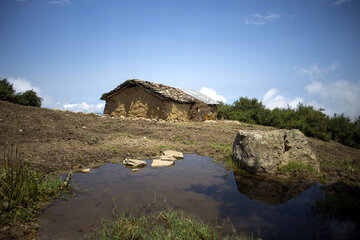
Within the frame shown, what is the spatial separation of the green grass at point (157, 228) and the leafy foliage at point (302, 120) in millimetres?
15455

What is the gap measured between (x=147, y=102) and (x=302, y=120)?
12.5m

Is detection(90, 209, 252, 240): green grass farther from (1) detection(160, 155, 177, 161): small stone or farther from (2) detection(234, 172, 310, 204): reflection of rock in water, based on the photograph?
(1) detection(160, 155, 177, 161): small stone

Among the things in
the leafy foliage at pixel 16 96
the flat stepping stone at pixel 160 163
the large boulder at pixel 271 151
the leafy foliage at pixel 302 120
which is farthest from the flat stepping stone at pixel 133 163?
the leafy foliage at pixel 16 96

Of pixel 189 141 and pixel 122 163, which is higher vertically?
pixel 189 141

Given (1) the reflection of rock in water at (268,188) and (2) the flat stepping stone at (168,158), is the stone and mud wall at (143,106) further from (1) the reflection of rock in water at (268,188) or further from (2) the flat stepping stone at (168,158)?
(1) the reflection of rock in water at (268,188)

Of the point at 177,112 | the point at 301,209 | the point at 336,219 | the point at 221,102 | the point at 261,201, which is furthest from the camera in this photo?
the point at 221,102

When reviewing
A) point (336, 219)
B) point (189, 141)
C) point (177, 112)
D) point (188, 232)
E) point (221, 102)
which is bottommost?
point (188, 232)

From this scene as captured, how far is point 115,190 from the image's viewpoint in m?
3.82

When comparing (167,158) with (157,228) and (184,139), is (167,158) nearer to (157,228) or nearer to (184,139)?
Result: (184,139)

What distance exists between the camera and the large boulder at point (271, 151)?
4941 mm

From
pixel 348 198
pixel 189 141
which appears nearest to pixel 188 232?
pixel 348 198

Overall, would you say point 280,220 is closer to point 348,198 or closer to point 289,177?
point 348,198

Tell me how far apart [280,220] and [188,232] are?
4.70 ft

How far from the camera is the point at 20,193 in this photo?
299 centimetres
